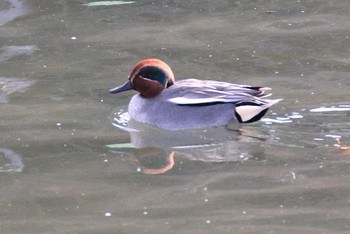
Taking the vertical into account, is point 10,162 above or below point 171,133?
above

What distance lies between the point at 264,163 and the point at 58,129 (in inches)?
68.6

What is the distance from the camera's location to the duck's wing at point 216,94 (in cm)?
772

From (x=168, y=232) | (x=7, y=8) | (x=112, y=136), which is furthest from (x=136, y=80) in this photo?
(x=7, y=8)

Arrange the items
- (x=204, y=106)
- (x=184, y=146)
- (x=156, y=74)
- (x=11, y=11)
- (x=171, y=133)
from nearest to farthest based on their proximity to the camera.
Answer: (x=184, y=146)
(x=171, y=133)
(x=204, y=106)
(x=156, y=74)
(x=11, y=11)

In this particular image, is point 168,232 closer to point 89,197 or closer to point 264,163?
point 89,197

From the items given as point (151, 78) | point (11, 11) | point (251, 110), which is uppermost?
point (151, 78)

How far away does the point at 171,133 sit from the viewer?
7.66 metres

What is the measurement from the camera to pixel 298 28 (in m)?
10.8

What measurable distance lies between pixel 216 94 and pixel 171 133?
1.54 feet

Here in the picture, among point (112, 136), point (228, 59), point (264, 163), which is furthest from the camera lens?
point (228, 59)

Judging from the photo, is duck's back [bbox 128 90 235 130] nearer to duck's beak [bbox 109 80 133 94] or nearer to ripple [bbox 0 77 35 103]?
duck's beak [bbox 109 80 133 94]

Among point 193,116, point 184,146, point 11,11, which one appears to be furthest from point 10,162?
point 11,11

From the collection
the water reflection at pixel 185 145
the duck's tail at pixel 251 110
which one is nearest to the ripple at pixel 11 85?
the water reflection at pixel 185 145

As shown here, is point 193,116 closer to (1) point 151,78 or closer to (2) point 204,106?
(2) point 204,106
